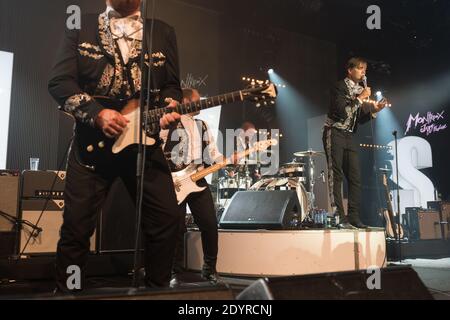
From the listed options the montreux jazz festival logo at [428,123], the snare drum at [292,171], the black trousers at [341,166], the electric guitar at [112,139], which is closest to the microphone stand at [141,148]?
the electric guitar at [112,139]

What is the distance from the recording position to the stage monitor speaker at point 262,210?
186 inches

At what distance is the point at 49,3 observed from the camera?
7.50 m

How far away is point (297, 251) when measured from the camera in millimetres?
4289

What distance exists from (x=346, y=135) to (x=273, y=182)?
6.95 feet

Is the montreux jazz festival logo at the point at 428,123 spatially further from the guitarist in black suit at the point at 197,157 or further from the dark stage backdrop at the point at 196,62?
the guitarist in black suit at the point at 197,157

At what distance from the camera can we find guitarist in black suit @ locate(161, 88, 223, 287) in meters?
3.94

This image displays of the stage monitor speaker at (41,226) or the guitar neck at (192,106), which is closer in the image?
the guitar neck at (192,106)

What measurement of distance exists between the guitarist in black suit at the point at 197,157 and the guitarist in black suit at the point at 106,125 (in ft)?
5.01

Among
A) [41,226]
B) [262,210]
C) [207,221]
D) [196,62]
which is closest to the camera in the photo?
[207,221]

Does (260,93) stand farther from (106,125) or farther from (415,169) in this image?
(415,169)

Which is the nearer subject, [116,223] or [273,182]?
[116,223]

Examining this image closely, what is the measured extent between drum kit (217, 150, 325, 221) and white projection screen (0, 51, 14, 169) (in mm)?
3760

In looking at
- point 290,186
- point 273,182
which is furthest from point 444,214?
point 273,182
